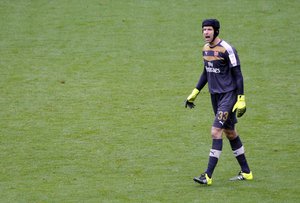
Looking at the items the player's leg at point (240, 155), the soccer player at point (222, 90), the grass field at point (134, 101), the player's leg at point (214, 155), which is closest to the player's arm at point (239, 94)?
the soccer player at point (222, 90)

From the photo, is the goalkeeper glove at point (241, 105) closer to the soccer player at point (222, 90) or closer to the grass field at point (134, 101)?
the soccer player at point (222, 90)

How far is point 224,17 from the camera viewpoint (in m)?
17.1

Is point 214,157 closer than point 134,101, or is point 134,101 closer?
point 214,157

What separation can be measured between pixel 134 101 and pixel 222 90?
4462mm

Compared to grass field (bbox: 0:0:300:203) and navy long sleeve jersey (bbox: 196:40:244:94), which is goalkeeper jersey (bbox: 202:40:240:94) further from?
grass field (bbox: 0:0:300:203)

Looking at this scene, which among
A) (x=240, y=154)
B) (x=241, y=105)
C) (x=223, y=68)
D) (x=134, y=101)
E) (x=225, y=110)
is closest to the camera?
Answer: (x=241, y=105)

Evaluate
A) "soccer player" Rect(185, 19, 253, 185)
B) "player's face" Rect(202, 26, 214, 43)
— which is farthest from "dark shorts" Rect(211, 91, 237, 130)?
"player's face" Rect(202, 26, 214, 43)

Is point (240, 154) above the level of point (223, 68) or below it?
below

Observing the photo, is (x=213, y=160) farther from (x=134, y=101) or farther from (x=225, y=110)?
(x=134, y=101)

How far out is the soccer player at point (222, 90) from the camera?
8797mm

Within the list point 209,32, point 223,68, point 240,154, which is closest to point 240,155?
point 240,154

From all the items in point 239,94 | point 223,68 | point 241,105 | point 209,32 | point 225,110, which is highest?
point 209,32

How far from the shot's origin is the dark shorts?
8.82 m

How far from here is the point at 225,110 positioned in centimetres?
883
